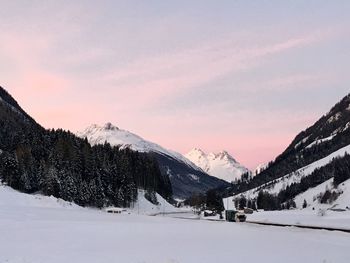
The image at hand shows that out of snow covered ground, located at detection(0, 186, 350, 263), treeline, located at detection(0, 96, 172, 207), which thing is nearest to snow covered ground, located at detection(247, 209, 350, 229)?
snow covered ground, located at detection(0, 186, 350, 263)

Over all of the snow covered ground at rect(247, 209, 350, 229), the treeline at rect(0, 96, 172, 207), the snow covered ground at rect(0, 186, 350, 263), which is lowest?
the snow covered ground at rect(0, 186, 350, 263)

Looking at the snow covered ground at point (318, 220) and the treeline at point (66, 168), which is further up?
the treeline at point (66, 168)

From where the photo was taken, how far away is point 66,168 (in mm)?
134375

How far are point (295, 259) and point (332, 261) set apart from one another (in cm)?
225

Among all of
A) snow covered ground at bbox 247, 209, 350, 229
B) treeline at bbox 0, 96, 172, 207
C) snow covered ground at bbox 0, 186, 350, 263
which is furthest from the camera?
treeline at bbox 0, 96, 172, 207

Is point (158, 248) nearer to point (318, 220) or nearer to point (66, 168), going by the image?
point (318, 220)

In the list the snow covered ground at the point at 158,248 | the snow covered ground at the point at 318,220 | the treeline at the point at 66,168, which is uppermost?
the treeline at the point at 66,168

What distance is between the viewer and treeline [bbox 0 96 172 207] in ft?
415

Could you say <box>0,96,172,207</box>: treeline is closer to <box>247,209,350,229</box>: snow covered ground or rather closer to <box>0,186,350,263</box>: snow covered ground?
<box>247,209,350,229</box>: snow covered ground

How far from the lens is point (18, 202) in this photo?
103 meters

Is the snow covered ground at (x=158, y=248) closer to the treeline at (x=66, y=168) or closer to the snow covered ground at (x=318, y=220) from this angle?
the snow covered ground at (x=318, y=220)

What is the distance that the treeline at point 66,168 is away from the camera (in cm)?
12644

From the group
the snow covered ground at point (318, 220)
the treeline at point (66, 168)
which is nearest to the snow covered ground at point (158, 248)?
the snow covered ground at point (318, 220)

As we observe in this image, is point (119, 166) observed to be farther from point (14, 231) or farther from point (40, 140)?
point (14, 231)
